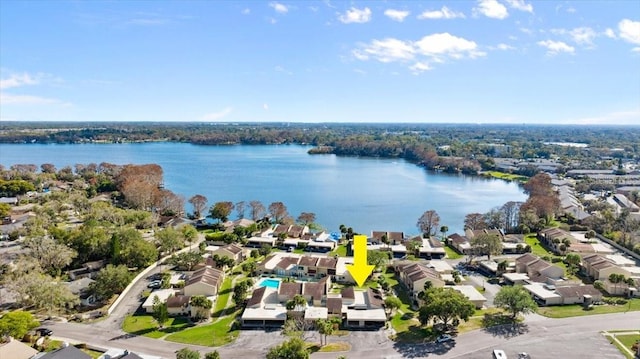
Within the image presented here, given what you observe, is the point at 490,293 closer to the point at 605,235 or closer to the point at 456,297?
the point at 456,297

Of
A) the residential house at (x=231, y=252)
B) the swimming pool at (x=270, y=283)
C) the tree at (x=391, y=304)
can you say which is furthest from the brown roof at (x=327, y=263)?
the tree at (x=391, y=304)

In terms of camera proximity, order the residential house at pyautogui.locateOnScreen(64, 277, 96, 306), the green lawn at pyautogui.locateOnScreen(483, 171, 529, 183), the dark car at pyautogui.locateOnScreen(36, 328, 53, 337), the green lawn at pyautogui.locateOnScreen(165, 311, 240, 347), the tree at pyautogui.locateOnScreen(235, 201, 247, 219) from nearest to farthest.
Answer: the green lawn at pyautogui.locateOnScreen(165, 311, 240, 347) < the dark car at pyautogui.locateOnScreen(36, 328, 53, 337) < the residential house at pyautogui.locateOnScreen(64, 277, 96, 306) < the tree at pyautogui.locateOnScreen(235, 201, 247, 219) < the green lawn at pyautogui.locateOnScreen(483, 171, 529, 183)

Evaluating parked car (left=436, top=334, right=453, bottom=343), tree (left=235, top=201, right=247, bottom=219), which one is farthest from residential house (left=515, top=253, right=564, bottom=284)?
tree (left=235, top=201, right=247, bottom=219)

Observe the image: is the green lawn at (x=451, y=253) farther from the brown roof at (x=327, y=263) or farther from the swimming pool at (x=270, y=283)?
the swimming pool at (x=270, y=283)

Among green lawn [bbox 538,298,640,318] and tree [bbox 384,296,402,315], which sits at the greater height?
tree [bbox 384,296,402,315]

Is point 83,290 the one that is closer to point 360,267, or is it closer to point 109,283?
point 109,283

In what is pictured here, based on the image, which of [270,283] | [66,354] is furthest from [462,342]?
[66,354]

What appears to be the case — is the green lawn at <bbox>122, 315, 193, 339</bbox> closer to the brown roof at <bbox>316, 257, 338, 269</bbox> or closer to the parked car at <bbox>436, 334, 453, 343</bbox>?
the brown roof at <bbox>316, 257, 338, 269</bbox>

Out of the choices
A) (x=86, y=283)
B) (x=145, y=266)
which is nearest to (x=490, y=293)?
(x=145, y=266)
